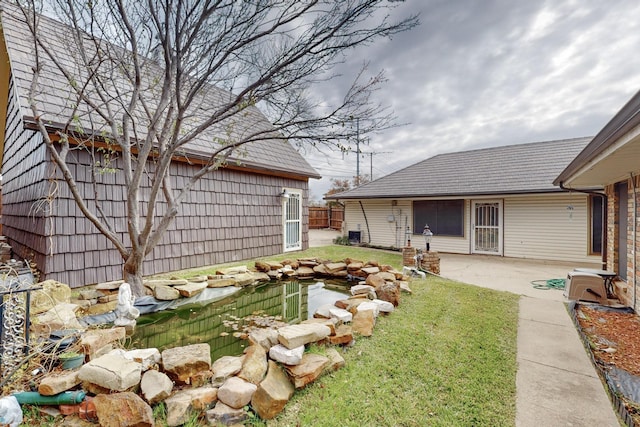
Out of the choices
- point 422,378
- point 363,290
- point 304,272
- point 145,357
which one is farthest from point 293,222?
point 422,378

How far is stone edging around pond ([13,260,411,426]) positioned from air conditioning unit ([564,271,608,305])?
4.07 metres

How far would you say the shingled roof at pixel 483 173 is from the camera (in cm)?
855

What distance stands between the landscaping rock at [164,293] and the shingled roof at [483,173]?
7.94 meters

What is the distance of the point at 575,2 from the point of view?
434 centimetres

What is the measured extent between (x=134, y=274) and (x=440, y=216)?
357 inches

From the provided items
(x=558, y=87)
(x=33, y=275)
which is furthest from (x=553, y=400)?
(x=558, y=87)

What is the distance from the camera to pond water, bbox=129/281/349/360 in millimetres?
3309

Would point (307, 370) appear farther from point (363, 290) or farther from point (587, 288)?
point (587, 288)

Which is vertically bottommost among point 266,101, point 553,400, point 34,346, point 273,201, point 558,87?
point 553,400

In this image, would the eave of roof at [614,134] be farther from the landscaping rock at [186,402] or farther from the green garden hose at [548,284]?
the landscaping rock at [186,402]

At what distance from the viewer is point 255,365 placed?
2.34 m

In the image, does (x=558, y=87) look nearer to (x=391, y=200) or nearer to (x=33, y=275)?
(x=391, y=200)

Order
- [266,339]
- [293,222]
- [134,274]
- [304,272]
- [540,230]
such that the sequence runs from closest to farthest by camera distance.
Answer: [266,339], [134,274], [304,272], [540,230], [293,222]

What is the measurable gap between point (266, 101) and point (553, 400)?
4.47 meters
